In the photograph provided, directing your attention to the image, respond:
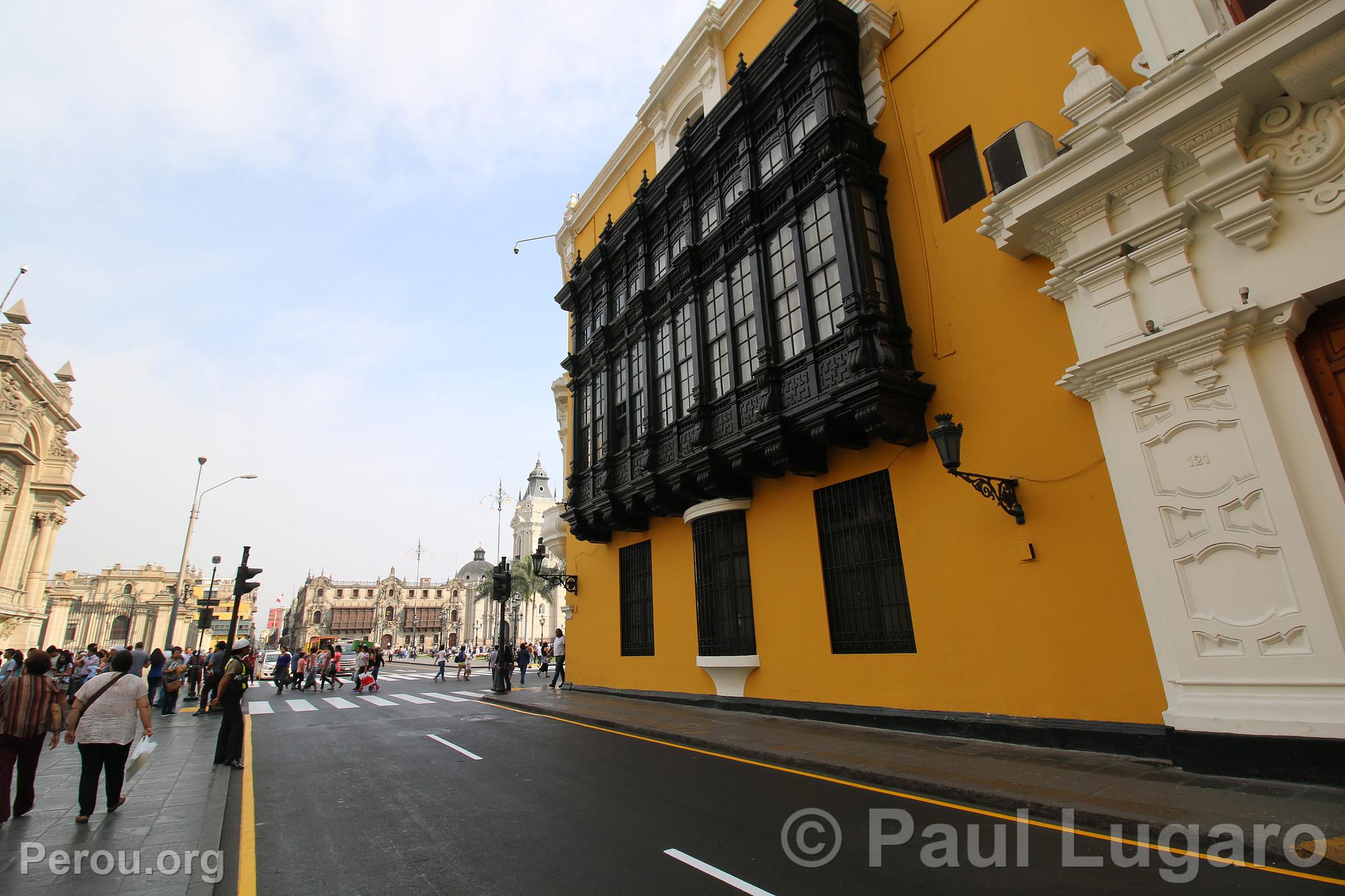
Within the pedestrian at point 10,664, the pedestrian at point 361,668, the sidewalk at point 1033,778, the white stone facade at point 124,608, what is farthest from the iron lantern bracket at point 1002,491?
the white stone facade at point 124,608

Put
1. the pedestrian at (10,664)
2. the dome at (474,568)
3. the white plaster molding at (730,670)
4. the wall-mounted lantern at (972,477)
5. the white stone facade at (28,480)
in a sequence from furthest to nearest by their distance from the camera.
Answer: the dome at (474,568) < the white stone facade at (28,480) < the pedestrian at (10,664) < the white plaster molding at (730,670) < the wall-mounted lantern at (972,477)

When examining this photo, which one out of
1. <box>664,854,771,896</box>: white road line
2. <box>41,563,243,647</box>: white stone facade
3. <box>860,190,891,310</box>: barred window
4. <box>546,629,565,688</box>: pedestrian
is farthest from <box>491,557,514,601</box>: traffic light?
<box>41,563,243,647</box>: white stone facade

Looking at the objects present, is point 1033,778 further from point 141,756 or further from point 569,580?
point 569,580

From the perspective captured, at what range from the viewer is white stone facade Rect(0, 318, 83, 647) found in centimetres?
3269

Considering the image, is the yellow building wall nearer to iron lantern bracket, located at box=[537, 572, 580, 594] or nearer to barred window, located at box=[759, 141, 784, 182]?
barred window, located at box=[759, 141, 784, 182]

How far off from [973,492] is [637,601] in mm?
9918

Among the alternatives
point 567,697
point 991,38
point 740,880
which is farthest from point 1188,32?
point 567,697

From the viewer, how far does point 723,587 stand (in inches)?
513

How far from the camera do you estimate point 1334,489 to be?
5.61m

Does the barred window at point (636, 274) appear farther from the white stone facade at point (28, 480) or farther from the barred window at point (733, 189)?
the white stone facade at point (28, 480)

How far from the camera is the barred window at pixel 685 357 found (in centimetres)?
1391

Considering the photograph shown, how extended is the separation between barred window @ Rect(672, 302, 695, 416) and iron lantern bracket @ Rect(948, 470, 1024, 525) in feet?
22.0

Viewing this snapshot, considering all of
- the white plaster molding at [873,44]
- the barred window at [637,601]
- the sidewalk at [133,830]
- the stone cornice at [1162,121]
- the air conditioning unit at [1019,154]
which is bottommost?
the sidewalk at [133,830]

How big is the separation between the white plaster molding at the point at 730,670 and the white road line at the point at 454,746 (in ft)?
16.1
